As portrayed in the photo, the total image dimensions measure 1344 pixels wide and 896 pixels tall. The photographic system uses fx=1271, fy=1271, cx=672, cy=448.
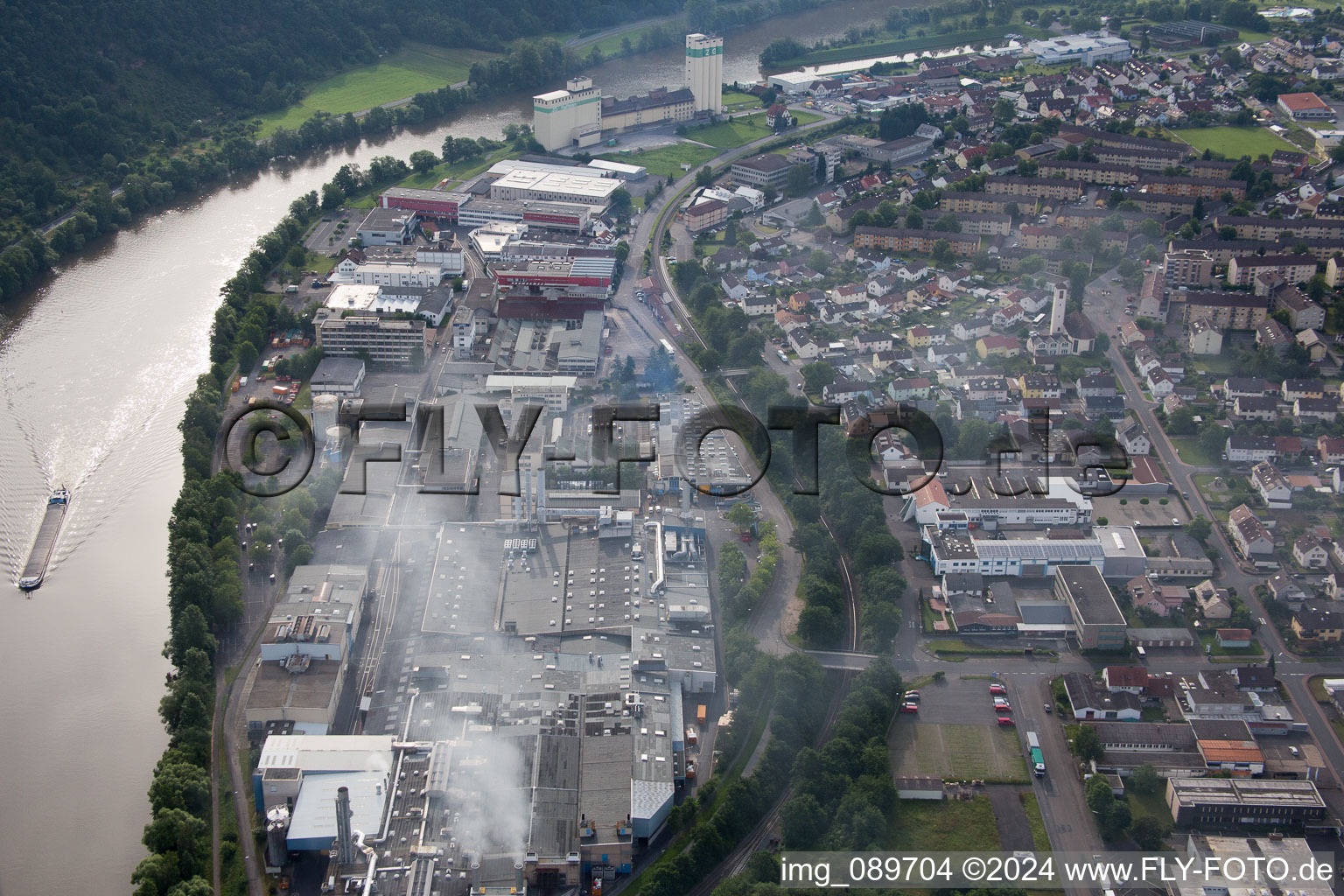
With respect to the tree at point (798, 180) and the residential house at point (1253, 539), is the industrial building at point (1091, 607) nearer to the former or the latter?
the residential house at point (1253, 539)

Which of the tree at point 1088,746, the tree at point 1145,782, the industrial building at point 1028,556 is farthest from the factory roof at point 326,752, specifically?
the tree at point 1145,782

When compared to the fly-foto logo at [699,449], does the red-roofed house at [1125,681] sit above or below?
below

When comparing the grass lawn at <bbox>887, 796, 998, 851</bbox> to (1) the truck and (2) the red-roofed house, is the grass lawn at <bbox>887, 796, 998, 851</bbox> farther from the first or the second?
(2) the red-roofed house

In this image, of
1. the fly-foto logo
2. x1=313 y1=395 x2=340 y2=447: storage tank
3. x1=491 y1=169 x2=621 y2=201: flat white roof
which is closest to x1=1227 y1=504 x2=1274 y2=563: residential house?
the fly-foto logo

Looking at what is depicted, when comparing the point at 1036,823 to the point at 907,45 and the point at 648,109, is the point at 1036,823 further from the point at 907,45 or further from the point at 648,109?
the point at 907,45

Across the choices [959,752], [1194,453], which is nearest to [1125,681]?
[959,752]
